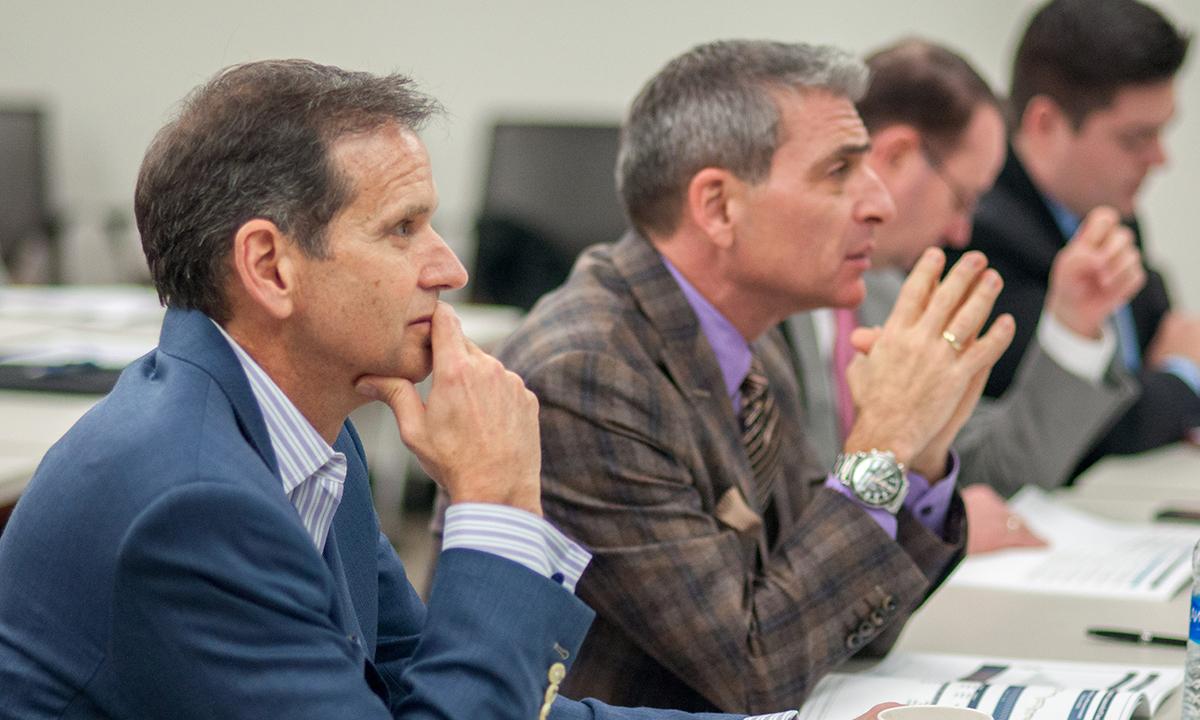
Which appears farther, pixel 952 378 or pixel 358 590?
pixel 952 378

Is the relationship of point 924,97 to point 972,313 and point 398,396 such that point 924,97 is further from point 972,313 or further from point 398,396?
point 398,396

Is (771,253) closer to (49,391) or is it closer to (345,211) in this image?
(345,211)

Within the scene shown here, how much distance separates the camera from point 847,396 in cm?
245

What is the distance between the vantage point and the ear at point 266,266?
44.1 inches

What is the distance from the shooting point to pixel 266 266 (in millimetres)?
1139

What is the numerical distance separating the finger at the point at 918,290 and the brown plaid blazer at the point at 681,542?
219 mm

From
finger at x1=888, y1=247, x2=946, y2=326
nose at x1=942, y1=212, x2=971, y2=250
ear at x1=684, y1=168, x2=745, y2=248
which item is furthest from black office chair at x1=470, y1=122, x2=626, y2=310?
finger at x1=888, y1=247, x2=946, y2=326

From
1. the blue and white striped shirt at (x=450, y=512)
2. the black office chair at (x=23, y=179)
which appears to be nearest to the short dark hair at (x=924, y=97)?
the blue and white striped shirt at (x=450, y=512)

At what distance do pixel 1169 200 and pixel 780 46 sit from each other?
149 inches

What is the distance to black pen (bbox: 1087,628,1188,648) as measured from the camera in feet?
5.55

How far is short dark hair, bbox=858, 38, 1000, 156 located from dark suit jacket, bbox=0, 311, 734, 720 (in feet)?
5.46

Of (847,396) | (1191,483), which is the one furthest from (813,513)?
(1191,483)

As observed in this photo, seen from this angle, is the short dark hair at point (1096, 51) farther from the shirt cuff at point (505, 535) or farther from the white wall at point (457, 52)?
the shirt cuff at point (505, 535)

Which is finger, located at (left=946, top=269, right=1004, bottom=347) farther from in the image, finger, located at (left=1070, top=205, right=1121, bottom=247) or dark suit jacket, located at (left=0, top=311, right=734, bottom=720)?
finger, located at (left=1070, top=205, right=1121, bottom=247)
